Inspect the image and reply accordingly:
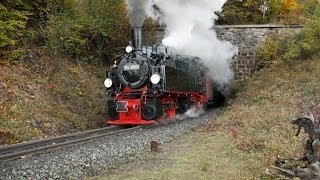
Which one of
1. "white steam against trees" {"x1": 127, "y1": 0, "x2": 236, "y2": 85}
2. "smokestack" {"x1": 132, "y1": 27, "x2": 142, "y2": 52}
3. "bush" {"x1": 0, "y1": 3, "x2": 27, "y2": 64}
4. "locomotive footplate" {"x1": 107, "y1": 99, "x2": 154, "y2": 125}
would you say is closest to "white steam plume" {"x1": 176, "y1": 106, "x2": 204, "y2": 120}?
"white steam against trees" {"x1": 127, "y1": 0, "x2": 236, "y2": 85}

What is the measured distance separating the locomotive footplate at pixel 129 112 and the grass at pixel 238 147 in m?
2.42

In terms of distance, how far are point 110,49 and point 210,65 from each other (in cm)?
560

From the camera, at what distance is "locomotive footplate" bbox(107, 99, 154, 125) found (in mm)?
13641

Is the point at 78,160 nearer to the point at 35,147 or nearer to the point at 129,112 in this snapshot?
the point at 35,147

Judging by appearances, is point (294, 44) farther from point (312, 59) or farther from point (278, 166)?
point (278, 166)

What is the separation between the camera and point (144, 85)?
562 inches

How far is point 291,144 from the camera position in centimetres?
814

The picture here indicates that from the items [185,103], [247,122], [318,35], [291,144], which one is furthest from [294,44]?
[291,144]

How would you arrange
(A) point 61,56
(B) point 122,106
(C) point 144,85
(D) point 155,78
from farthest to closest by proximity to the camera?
(A) point 61,56
(C) point 144,85
(D) point 155,78
(B) point 122,106

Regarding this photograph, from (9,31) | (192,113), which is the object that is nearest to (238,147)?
(9,31)

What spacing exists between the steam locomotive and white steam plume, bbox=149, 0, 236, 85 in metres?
2.81

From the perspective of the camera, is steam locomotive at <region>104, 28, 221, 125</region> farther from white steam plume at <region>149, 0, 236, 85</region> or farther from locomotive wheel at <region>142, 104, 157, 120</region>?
white steam plume at <region>149, 0, 236, 85</region>

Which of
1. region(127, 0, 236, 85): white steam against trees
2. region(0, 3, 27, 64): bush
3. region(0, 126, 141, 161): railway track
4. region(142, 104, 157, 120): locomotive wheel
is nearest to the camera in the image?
region(0, 126, 141, 161): railway track

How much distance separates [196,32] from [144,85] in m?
6.65
